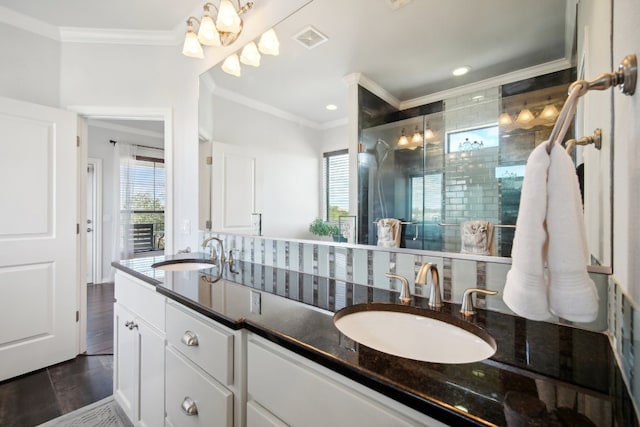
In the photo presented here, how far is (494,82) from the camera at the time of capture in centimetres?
92

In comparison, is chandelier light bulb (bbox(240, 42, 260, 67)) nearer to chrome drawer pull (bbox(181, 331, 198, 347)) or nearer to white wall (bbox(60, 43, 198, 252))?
white wall (bbox(60, 43, 198, 252))

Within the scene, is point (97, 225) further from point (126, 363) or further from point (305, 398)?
point (305, 398)

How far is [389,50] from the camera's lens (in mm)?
1155

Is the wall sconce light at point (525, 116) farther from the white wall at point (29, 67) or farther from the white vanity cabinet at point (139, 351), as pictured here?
the white wall at point (29, 67)

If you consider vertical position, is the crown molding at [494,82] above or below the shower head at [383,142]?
above

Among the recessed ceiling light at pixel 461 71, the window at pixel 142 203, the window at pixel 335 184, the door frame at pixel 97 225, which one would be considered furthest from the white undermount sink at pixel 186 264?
the door frame at pixel 97 225

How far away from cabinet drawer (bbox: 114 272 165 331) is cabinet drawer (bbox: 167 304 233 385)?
0.11 m

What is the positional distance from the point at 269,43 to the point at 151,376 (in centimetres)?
182

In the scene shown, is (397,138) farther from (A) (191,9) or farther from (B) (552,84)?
(A) (191,9)

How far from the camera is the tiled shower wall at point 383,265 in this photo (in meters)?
0.88

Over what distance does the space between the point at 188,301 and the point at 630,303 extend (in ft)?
3.76

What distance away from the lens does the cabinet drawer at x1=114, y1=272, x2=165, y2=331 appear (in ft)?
4.09

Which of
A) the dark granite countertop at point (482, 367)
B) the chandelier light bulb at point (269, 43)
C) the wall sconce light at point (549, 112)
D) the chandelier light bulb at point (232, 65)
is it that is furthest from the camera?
the chandelier light bulb at point (232, 65)

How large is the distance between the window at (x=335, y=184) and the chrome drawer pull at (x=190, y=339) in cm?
73
